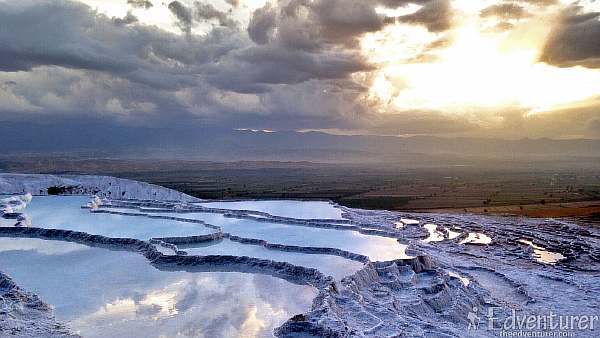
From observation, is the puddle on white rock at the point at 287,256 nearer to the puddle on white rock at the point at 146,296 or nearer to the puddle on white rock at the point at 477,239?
the puddle on white rock at the point at 146,296

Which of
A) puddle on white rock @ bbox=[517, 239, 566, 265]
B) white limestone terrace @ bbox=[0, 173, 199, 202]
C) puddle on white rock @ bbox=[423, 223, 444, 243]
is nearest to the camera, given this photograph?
puddle on white rock @ bbox=[517, 239, 566, 265]

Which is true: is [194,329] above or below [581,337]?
above

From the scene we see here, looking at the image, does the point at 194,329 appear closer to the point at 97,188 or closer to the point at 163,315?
the point at 163,315

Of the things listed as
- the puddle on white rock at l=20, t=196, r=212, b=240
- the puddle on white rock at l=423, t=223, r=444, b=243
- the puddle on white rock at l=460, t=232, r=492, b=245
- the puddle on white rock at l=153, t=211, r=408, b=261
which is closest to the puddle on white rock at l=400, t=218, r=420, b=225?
the puddle on white rock at l=423, t=223, r=444, b=243

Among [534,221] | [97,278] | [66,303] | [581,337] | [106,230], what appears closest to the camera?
[66,303]

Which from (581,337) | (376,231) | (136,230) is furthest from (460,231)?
(136,230)

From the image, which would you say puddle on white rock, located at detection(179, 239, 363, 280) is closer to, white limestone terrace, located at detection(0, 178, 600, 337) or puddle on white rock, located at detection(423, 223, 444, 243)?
white limestone terrace, located at detection(0, 178, 600, 337)
